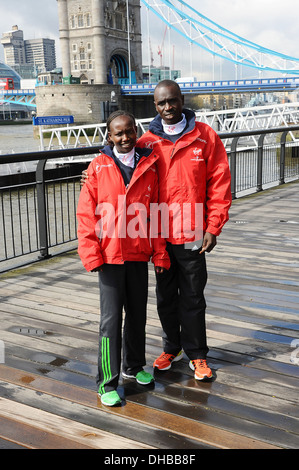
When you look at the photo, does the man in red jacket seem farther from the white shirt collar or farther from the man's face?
the white shirt collar

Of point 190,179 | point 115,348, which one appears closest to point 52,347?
point 115,348

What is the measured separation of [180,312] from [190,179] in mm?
695

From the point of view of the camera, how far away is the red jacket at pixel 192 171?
8.19ft

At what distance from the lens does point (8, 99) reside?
3506 inches

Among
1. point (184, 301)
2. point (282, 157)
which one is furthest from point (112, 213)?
point (282, 157)

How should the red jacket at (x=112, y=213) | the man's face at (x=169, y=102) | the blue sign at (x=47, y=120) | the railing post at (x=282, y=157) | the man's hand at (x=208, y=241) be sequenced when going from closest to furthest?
the red jacket at (x=112, y=213) < the man's face at (x=169, y=102) < the man's hand at (x=208, y=241) < the railing post at (x=282, y=157) < the blue sign at (x=47, y=120)

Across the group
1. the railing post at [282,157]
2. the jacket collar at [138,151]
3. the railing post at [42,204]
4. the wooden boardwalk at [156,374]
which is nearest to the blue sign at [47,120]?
the railing post at [282,157]

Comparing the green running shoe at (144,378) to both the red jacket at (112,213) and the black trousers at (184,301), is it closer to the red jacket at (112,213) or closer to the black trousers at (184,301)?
the black trousers at (184,301)

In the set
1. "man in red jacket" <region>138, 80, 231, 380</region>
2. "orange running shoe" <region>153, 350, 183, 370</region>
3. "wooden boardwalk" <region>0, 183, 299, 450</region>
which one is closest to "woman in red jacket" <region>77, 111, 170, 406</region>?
"man in red jacket" <region>138, 80, 231, 380</region>

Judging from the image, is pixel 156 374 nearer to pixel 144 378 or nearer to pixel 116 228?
pixel 144 378

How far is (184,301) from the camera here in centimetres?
268

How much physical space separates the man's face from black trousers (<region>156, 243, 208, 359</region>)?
0.62 meters

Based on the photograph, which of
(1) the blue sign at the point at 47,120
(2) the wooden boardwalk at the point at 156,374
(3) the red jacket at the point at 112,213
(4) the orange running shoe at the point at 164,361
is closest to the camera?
(2) the wooden boardwalk at the point at 156,374

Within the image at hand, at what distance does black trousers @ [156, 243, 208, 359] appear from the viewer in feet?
8.57
